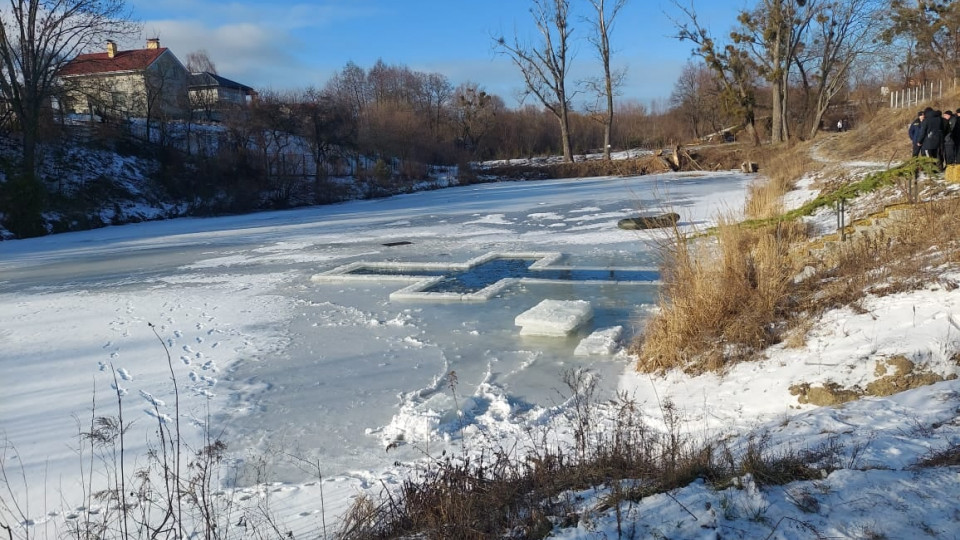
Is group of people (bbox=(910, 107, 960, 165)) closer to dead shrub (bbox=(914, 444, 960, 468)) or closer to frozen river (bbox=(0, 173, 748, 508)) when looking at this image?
frozen river (bbox=(0, 173, 748, 508))

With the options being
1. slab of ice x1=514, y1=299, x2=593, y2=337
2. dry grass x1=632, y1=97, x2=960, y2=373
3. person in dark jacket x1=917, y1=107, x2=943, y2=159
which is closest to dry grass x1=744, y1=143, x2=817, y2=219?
dry grass x1=632, y1=97, x2=960, y2=373

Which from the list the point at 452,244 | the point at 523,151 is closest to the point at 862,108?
the point at 523,151

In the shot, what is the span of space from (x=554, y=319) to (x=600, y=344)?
91 cm

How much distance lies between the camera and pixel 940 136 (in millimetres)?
12289

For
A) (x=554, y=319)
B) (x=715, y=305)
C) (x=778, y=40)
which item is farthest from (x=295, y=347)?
(x=778, y=40)

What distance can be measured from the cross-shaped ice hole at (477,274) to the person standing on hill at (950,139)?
600cm

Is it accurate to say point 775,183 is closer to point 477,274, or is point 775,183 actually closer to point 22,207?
point 477,274

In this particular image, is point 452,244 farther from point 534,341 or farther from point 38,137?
point 38,137

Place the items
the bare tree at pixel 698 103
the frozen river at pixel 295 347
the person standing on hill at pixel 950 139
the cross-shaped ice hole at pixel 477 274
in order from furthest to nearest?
the bare tree at pixel 698 103 → the person standing on hill at pixel 950 139 → the cross-shaped ice hole at pixel 477 274 → the frozen river at pixel 295 347

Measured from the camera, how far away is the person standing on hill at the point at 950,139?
39.7 feet

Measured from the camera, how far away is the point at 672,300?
22.9 feet

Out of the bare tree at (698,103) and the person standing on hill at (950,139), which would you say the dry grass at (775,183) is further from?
the bare tree at (698,103)

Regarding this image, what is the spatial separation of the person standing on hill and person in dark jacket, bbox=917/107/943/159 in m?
0.08

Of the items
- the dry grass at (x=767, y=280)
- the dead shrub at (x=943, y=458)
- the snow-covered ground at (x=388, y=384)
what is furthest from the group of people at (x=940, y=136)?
the dead shrub at (x=943, y=458)
